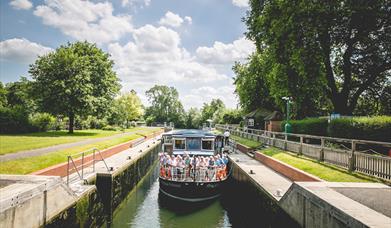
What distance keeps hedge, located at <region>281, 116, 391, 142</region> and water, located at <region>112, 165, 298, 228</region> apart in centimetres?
817

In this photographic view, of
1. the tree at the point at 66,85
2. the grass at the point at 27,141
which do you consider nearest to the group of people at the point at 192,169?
the grass at the point at 27,141

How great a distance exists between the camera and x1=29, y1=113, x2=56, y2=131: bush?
→ 41.1m

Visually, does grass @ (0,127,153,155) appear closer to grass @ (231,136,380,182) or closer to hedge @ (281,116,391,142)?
grass @ (231,136,380,182)

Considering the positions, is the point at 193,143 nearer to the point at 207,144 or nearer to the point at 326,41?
the point at 207,144

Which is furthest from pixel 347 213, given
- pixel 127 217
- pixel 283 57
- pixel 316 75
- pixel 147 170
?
pixel 147 170

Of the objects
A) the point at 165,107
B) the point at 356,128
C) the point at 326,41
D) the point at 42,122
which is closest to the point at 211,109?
the point at 165,107

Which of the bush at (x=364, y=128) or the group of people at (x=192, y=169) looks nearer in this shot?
the bush at (x=364, y=128)

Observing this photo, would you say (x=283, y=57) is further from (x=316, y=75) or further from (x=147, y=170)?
(x=147, y=170)

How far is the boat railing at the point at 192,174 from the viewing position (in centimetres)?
1738

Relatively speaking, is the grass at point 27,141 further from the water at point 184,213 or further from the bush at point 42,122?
the water at point 184,213

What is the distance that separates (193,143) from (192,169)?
4.65 m

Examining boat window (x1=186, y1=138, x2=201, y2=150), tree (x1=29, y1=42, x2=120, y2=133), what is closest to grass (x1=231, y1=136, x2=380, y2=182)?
boat window (x1=186, y1=138, x2=201, y2=150)

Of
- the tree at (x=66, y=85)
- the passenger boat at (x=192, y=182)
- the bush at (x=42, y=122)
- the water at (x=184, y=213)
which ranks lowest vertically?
the water at (x=184, y=213)

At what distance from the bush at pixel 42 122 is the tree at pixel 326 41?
31.9m
